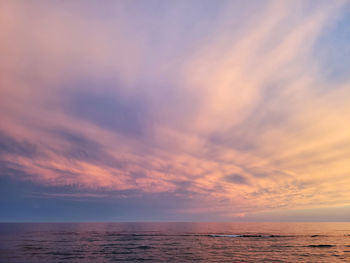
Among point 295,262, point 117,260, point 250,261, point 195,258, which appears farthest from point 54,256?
point 295,262

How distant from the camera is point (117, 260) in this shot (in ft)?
170

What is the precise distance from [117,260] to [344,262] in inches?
1798

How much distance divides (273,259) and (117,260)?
32.5 metres

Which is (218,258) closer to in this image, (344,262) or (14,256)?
(344,262)

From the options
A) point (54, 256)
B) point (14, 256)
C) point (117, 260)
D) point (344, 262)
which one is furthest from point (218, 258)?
point (14, 256)

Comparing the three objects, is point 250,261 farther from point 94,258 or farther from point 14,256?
point 14,256

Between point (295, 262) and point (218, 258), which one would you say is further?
point (218, 258)

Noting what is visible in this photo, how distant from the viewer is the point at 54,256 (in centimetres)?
5509

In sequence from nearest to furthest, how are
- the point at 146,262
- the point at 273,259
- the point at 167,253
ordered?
the point at 146,262 < the point at 273,259 < the point at 167,253

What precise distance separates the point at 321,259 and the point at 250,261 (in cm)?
1621

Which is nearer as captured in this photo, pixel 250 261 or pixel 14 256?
pixel 250 261

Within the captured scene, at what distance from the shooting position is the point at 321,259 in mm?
53469

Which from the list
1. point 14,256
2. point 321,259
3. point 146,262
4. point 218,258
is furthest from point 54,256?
point 321,259

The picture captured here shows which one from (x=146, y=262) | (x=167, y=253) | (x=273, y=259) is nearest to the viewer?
(x=146, y=262)
